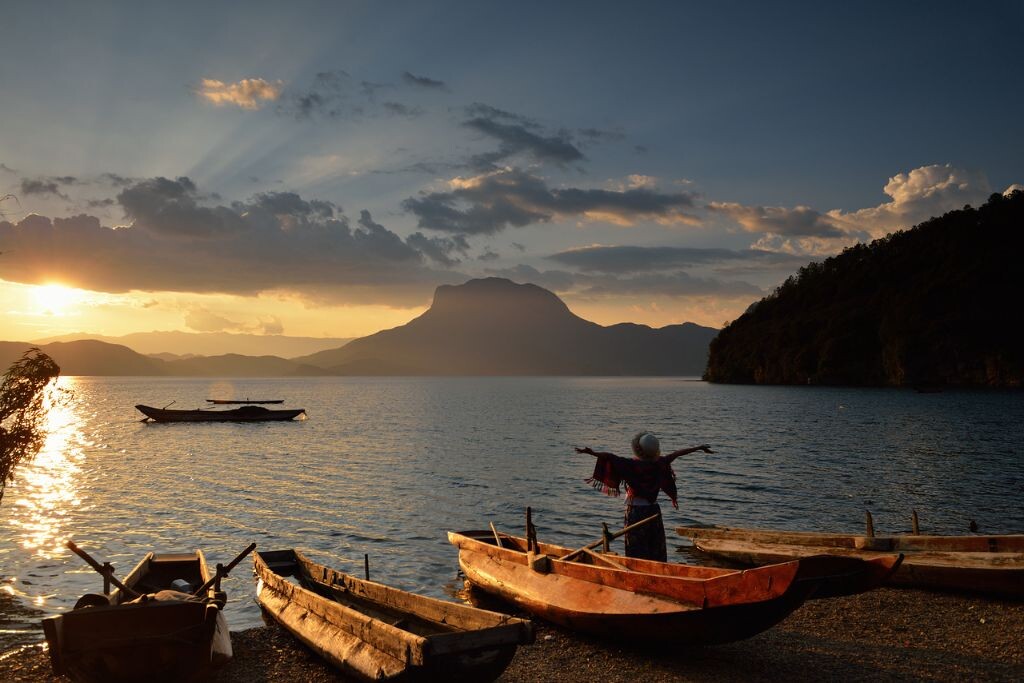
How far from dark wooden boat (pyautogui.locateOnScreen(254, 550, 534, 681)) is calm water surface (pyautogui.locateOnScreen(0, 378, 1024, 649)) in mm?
3573

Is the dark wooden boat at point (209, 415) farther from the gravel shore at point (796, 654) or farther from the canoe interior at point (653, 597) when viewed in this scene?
the canoe interior at point (653, 597)

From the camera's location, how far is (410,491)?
119 ft

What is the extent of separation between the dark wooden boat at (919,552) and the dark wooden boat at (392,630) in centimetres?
812

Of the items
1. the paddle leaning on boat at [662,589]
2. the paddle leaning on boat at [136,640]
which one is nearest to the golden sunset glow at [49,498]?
the paddle leaning on boat at [136,640]

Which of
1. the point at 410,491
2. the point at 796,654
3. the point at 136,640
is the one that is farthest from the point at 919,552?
the point at 410,491

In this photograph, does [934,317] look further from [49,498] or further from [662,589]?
[662,589]

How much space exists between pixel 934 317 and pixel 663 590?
569ft

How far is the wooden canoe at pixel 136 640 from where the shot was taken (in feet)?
32.7

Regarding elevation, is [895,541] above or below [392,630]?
below

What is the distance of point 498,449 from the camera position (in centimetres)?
5722

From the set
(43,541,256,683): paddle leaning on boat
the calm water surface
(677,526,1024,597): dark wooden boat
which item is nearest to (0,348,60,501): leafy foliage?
the calm water surface

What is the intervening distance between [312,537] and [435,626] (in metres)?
14.9

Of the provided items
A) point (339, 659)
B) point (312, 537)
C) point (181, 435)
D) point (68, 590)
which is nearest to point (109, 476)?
point (312, 537)

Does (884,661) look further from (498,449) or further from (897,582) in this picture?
(498,449)
